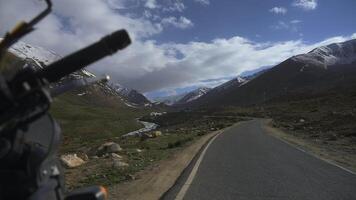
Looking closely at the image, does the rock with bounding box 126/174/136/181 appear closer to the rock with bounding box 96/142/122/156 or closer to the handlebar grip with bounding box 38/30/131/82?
the rock with bounding box 96/142/122/156

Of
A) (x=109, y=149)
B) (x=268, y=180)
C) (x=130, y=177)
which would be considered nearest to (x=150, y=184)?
(x=130, y=177)

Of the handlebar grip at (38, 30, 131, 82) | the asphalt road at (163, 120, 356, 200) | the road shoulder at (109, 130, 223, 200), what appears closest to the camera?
the handlebar grip at (38, 30, 131, 82)

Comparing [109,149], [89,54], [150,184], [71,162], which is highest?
[89,54]

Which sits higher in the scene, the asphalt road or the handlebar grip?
the handlebar grip

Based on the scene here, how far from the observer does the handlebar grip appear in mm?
2811

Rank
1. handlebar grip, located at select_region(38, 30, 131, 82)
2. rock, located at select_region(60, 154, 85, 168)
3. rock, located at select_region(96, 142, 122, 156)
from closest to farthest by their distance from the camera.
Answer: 1. handlebar grip, located at select_region(38, 30, 131, 82)
2. rock, located at select_region(60, 154, 85, 168)
3. rock, located at select_region(96, 142, 122, 156)

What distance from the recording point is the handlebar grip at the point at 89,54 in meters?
2.81

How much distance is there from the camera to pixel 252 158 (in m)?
17.0

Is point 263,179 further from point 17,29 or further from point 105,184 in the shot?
point 17,29

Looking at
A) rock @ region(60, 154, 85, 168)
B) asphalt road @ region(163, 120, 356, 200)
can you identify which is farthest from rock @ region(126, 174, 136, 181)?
rock @ region(60, 154, 85, 168)

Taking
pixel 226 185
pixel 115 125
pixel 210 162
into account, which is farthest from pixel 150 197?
pixel 115 125

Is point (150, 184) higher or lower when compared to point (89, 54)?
lower

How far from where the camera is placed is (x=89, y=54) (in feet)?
9.25

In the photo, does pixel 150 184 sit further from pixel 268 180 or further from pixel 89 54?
pixel 89 54
